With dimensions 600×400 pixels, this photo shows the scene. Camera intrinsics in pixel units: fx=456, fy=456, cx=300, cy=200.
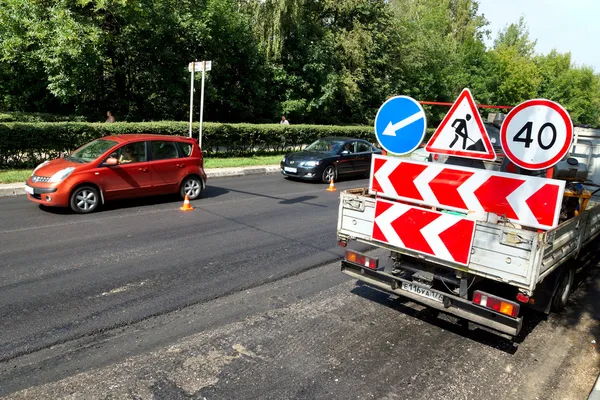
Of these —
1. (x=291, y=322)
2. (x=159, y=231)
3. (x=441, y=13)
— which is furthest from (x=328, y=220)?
(x=441, y=13)

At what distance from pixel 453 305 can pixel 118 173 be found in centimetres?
781

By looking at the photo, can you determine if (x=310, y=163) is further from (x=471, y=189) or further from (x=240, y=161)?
(x=471, y=189)

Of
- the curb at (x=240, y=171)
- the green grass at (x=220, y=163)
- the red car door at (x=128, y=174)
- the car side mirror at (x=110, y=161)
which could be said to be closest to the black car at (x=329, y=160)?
the curb at (x=240, y=171)

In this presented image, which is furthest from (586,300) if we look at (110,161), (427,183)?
(110,161)

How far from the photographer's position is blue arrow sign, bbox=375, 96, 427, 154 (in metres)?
4.79

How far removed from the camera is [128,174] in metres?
10.0

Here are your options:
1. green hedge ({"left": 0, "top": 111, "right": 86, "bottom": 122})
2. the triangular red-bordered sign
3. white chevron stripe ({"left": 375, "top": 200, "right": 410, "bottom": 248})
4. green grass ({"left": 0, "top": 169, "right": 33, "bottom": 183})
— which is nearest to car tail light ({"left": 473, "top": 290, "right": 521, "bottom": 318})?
white chevron stripe ({"left": 375, "top": 200, "right": 410, "bottom": 248})

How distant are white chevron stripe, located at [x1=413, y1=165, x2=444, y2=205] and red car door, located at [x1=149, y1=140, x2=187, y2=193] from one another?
7321 millimetres

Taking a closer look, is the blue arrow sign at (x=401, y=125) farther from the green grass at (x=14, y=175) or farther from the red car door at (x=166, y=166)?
the green grass at (x=14, y=175)

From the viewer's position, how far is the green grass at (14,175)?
38.4ft

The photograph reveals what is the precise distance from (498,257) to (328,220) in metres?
5.82

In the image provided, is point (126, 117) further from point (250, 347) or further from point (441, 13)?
point (441, 13)

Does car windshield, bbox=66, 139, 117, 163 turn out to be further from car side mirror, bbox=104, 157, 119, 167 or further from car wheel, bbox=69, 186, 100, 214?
car wheel, bbox=69, 186, 100, 214

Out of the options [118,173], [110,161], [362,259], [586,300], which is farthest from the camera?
[118,173]
